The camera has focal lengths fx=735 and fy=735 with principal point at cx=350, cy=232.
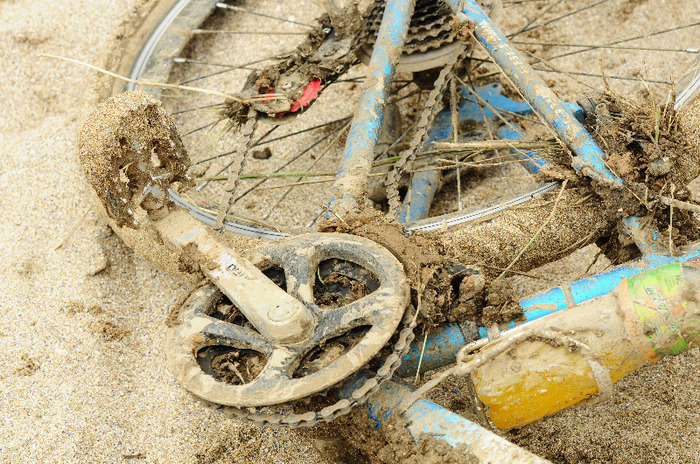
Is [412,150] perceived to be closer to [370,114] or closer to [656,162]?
[370,114]

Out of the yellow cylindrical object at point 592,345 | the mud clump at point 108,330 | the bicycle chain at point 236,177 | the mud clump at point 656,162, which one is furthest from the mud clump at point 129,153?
the mud clump at point 656,162

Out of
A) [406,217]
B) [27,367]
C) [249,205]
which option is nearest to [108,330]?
[27,367]

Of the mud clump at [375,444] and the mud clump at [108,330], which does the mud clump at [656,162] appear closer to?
the mud clump at [375,444]

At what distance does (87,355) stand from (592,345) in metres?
1.52

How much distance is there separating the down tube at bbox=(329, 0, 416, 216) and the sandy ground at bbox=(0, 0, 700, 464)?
2.34 feet

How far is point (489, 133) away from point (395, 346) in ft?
3.96

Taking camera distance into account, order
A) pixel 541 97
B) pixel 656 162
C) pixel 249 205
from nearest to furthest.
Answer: pixel 656 162, pixel 541 97, pixel 249 205

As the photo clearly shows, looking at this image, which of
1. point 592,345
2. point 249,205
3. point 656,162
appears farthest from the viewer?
point 249,205

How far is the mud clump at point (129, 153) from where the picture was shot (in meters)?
1.71

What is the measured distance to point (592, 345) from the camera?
1.65 metres

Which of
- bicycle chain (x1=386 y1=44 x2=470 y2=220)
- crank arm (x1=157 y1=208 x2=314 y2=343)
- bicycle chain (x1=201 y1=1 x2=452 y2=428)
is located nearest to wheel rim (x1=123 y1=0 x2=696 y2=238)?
bicycle chain (x1=386 y1=44 x2=470 y2=220)

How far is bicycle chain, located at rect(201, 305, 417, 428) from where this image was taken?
1.47 meters

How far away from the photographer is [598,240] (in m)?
2.07

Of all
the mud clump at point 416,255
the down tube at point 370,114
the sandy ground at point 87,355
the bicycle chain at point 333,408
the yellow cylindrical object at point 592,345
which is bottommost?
the sandy ground at point 87,355
